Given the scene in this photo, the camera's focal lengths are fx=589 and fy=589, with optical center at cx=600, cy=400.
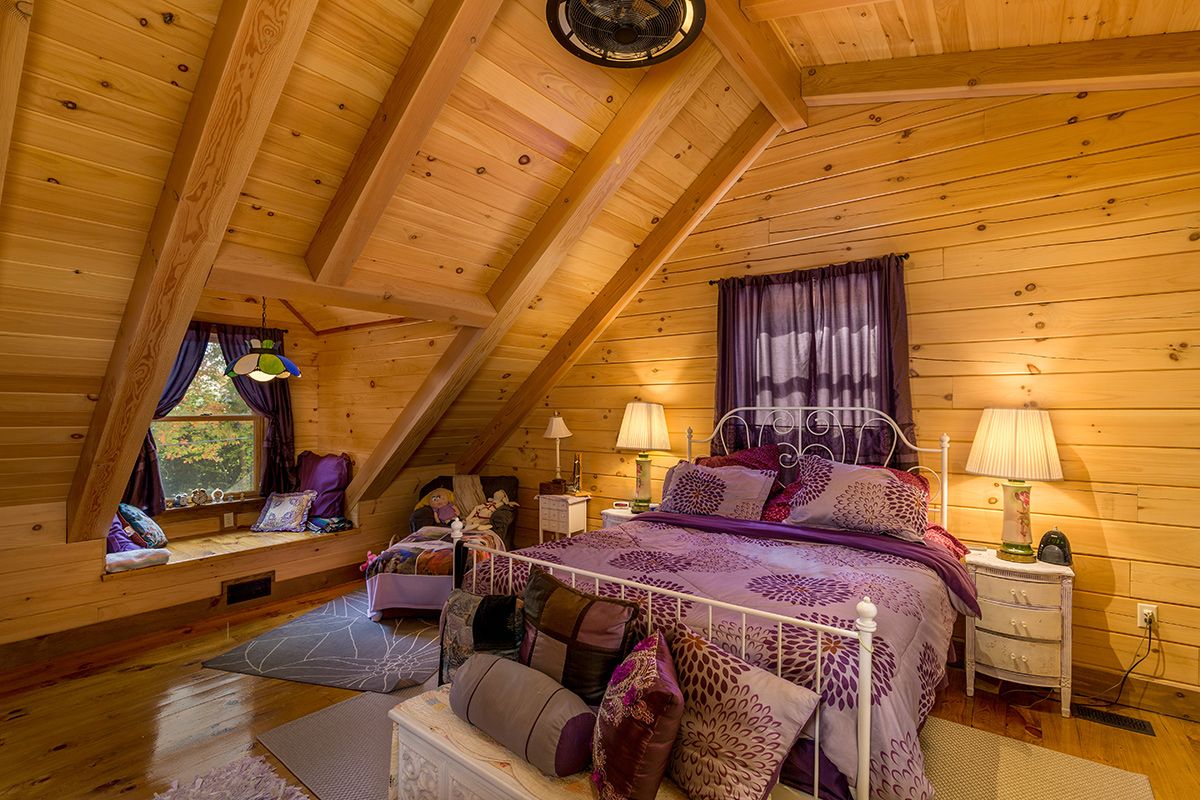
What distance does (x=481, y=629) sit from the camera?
2016 mm

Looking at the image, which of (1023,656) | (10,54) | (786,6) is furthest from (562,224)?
(1023,656)

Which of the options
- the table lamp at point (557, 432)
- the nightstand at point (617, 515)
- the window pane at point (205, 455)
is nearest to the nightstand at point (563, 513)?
the table lamp at point (557, 432)

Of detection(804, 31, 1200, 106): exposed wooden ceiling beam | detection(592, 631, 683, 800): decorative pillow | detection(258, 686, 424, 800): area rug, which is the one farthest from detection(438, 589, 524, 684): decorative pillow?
detection(804, 31, 1200, 106): exposed wooden ceiling beam

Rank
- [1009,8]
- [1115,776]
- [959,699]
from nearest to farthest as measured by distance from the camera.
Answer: [1115,776] < [1009,8] < [959,699]

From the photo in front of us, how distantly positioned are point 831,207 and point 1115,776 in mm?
2843

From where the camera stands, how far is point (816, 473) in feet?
9.76

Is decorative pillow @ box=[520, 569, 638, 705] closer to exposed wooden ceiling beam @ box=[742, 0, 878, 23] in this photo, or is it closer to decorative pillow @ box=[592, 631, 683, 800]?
decorative pillow @ box=[592, 631, 683, 800]

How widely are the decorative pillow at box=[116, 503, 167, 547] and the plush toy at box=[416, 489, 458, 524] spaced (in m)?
1.63

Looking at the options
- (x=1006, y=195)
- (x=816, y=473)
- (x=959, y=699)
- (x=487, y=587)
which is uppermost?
(x=1006, y=195)

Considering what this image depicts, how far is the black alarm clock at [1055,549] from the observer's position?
102 inches

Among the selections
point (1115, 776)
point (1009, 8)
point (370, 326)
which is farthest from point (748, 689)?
point (370, 326)

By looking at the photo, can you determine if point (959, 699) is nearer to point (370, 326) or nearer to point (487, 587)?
point (487, 587)

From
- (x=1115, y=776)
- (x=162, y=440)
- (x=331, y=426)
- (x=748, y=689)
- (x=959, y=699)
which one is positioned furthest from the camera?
(x=331, y=426)

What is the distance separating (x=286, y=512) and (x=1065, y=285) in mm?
4944
